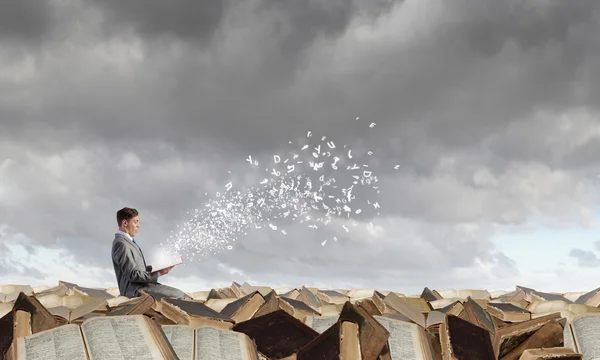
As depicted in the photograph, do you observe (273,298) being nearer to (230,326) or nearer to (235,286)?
(230,326)

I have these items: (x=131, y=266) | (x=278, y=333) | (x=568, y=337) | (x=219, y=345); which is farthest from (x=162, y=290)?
(x=568, y=337)

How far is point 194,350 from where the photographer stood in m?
1.89

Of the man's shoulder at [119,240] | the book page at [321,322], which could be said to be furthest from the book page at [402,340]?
the man's shoulder at [119,240]

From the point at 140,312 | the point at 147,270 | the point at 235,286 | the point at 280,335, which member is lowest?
the point at 280,335

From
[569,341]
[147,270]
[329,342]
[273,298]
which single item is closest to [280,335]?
[329,342]

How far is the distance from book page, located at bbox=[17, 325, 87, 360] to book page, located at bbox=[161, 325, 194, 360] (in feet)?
0.87

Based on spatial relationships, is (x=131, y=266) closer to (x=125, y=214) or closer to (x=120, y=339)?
(x=125, y=214)

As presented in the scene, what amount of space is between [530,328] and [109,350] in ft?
4.59

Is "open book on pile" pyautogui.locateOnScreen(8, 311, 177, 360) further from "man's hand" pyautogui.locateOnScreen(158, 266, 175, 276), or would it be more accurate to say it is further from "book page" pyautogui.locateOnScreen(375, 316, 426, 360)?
"man's hand" pyautogui.locateOnScreen(158, 266, 175, 276)

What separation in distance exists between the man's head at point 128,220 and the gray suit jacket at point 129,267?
13 centimetres

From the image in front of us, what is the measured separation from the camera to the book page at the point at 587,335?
2227 mm

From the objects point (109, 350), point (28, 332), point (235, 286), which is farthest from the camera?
point (235, 286)

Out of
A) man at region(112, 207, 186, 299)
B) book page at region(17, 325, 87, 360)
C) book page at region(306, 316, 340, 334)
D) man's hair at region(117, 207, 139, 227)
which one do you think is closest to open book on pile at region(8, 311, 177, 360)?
book page at region(17, 325, 87, 360)

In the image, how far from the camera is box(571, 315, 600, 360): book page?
2.23 m
